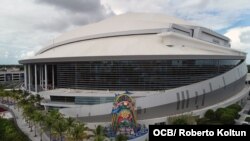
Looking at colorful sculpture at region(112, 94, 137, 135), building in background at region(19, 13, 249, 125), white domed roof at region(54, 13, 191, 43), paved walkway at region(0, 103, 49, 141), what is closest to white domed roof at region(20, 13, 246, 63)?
white domed roof at region(54, 13, 191, 43)

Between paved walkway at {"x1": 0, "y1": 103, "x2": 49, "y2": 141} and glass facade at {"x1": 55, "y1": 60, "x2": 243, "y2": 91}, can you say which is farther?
glass facade at {"x1": 55, "y1": 60, "x2": 243, "y2": 91}

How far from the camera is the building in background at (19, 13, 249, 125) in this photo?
52531 mm

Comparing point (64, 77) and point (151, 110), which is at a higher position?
point (64, 77)

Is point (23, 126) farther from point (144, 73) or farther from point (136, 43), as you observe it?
point (136, 43)

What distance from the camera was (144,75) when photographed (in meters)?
59.6

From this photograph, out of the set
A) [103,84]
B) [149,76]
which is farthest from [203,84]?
[103,84]

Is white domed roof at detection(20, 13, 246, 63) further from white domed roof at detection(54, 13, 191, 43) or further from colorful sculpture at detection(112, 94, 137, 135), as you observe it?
colorful sculpture at detection(112, 94, 137, 135)

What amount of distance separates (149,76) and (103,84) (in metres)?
9.86

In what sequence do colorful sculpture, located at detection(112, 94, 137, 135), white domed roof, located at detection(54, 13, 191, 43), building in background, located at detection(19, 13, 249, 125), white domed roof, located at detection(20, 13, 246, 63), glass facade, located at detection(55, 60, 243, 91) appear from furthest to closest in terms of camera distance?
white domed roof, located at detection(54, 13, 191, 43) → white domed roof, located at detection(20, 13, 246, 63) → glass facade, located at detection(55, 60, 243, 91) → building in background, located at detection(19, 13, 249, 125) → colorful sculpture, located at detection(112, 94, 137, 135)

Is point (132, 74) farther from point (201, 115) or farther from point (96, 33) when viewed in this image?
point (96, 33)

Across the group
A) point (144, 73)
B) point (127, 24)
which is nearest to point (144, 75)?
point (144, 73)

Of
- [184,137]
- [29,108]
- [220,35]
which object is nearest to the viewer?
[184,137]

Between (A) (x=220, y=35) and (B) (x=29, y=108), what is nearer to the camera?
(B) (x=29, y=108)

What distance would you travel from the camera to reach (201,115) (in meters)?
54.2
